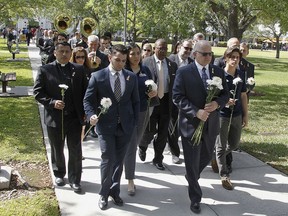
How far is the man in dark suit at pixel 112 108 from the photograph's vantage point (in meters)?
4.67

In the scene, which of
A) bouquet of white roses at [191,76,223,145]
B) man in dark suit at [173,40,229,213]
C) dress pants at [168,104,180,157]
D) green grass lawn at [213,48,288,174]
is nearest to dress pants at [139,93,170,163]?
dress pants at [168,104,180,157]

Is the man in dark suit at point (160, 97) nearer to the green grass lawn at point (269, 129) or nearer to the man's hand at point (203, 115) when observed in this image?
the man's hand at point (203, 115)

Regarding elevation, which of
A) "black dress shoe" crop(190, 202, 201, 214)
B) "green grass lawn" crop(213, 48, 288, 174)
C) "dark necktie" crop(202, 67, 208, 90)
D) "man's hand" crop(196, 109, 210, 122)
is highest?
"dark necktie" crop(202, 67, 208, 90)

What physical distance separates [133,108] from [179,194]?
1412 mm

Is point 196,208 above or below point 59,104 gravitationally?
below

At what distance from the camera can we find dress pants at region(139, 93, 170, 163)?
6336 millimetres

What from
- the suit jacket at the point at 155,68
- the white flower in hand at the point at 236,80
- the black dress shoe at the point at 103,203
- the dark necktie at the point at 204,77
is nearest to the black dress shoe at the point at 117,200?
the black dress shoe at the point at 103,203

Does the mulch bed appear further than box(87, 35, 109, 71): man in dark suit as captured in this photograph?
No

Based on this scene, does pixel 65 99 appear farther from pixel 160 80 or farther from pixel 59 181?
pixel 160 80

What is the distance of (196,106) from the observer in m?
4.71

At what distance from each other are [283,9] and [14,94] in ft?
29.1

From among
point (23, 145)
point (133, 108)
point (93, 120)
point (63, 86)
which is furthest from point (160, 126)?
point (23, 145)

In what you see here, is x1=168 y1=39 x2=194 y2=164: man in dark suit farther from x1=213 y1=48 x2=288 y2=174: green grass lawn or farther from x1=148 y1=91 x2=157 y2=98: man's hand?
x1=213 y1=48 x2=288 y2=174: green grass lawn

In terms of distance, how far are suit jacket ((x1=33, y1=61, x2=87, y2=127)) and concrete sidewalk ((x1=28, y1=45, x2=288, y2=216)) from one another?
3.46 ft
